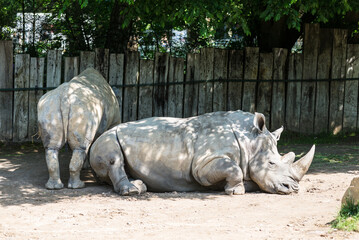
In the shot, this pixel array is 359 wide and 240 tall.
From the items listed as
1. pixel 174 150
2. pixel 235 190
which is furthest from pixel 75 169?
pixel 235 190

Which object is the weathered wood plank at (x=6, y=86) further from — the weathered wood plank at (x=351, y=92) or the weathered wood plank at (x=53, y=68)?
the weathered wood plank at (x=351, y=92)

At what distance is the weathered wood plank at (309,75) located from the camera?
12.6 metres

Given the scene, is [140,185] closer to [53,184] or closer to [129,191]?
[129,191]

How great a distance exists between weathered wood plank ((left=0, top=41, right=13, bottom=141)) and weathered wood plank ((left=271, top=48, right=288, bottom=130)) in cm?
519

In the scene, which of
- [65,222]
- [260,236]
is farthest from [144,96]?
[260,236]

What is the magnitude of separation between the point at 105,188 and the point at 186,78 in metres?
4.12

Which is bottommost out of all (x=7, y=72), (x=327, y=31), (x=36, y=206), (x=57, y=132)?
(x=36, y=206)

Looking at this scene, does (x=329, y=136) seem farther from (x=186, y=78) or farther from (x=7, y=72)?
(x=7, y=72)

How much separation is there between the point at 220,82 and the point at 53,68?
3.31 metres

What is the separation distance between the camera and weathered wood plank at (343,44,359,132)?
12750 millimetres

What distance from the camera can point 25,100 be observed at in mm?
11305

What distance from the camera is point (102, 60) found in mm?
11625

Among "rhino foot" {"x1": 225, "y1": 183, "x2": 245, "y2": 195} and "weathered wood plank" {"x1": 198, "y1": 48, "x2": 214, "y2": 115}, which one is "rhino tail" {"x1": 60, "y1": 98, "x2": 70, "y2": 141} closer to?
"rhino foot" {"x1": 225, "y1": 183, "x2": 245, "y2": 195}

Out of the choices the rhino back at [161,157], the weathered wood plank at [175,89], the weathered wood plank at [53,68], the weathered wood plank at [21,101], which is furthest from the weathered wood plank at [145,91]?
the rhino back at [161,157]
